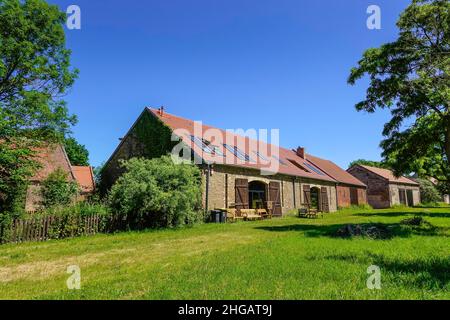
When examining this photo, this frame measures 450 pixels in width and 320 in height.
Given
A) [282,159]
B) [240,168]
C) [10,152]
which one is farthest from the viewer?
[282,159]

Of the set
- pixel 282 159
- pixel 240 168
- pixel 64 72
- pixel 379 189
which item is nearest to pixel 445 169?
pixel 379 189

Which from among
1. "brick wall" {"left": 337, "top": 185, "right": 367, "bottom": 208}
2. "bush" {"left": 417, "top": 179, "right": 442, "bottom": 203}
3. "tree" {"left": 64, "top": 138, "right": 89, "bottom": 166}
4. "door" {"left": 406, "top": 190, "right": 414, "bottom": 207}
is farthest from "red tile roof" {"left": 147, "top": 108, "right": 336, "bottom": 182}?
"tree" {"left": 64, "top": 138, "right": 89, "bottom": 166}

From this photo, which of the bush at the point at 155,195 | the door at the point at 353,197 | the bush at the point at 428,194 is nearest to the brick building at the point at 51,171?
the bush at the point at 155,195

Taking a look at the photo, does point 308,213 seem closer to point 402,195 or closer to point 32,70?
point 32,70

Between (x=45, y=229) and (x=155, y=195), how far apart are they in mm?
4002

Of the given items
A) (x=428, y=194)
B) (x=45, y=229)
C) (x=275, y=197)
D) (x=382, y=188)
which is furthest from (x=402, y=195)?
(x=45, y=229)

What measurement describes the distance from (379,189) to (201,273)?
37813mm

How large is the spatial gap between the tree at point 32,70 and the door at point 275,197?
13313mm

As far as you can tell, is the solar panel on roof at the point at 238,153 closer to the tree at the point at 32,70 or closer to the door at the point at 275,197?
the door at the point at 275,197

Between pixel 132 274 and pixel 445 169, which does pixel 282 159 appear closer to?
pixel 445 169

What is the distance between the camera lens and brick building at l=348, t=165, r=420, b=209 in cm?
3657

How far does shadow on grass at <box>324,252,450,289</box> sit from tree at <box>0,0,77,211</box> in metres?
13.3

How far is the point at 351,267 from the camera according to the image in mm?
5148

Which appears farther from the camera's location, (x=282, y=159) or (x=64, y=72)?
(x=282, y=159)
